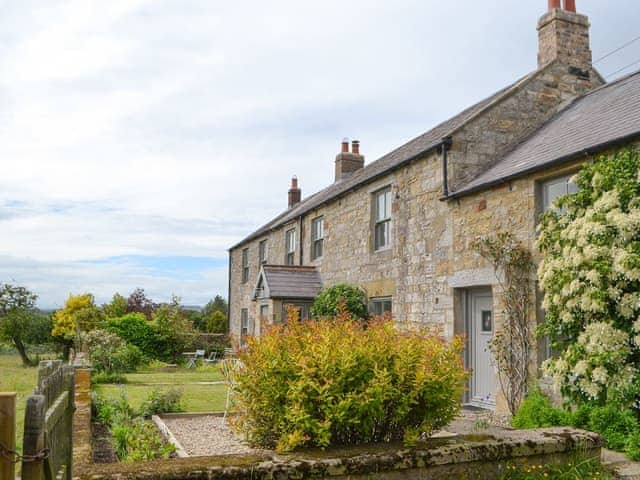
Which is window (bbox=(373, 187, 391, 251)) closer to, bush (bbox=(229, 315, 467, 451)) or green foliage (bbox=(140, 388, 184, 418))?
green foliage (bbox=(140, 388, 184, 418))

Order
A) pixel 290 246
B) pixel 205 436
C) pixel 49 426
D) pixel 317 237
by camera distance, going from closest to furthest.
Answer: pixel 49 426
pixel 205 436
pixel 317 237
pixel 290 246

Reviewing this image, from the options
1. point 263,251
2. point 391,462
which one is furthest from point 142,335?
point 391,462

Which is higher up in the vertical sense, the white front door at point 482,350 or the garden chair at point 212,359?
the white front door at point 482,350

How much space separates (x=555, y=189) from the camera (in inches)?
381

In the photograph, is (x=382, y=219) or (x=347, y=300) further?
(x=347, y=300)

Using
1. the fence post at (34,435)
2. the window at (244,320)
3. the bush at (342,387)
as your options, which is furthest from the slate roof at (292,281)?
the fence post at (34,435)

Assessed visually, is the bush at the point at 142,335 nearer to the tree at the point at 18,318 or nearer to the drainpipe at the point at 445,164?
the tree at the point at 18,318

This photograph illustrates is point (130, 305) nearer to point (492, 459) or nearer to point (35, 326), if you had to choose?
point (35, 326)

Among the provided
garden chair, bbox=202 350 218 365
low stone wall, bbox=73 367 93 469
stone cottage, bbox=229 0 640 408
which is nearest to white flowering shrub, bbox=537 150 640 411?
stone cottage, bbox=229 0 640 408

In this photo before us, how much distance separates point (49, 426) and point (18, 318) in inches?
1046

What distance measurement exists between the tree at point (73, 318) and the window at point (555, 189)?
23051 millimetres

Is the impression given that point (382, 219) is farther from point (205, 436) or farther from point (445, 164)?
point (205, 436)

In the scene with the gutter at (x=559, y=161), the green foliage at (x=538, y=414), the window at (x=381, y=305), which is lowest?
the green foliage at (x=538, y=414)

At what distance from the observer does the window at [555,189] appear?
941 cm
